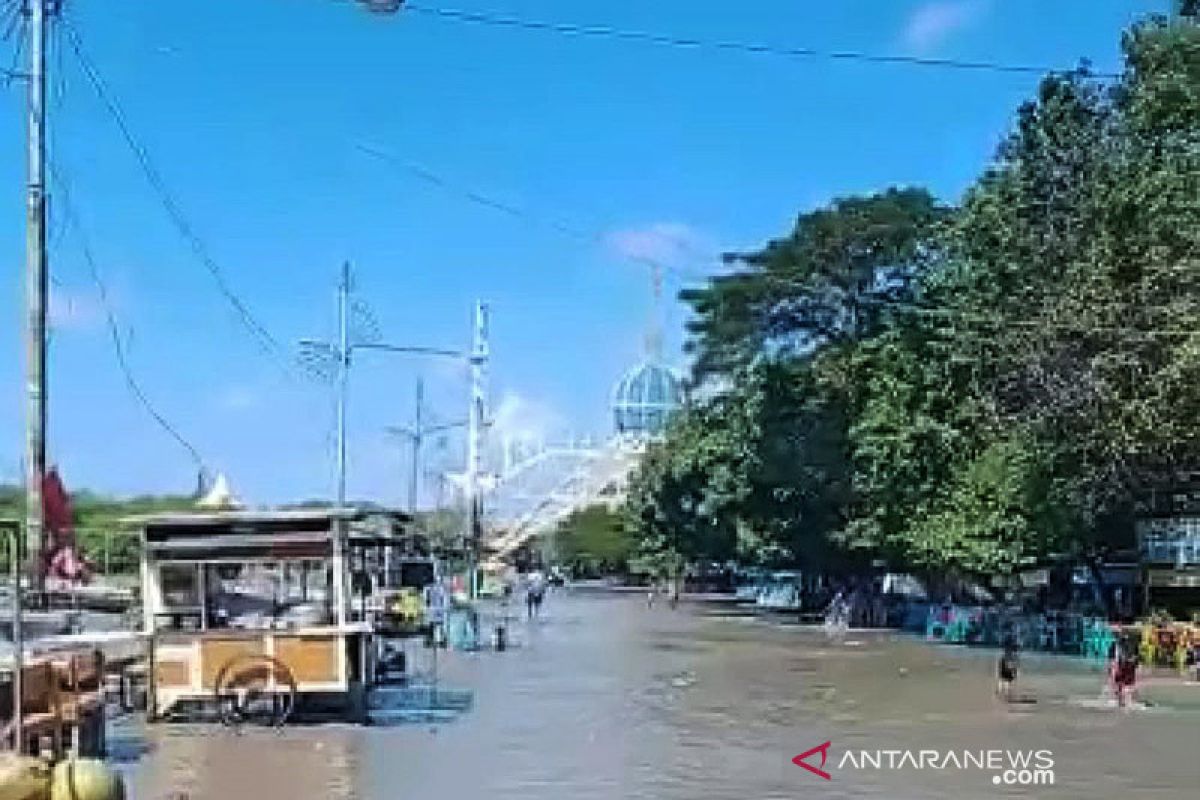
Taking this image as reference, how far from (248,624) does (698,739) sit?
5.93 meters

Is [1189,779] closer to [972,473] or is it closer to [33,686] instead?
[33,686]

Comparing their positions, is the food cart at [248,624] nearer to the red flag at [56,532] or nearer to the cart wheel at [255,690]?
the cart wheel at [255,690]

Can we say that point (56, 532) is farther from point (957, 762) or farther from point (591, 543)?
point (591, 543)

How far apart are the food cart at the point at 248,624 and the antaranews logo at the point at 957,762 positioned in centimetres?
631

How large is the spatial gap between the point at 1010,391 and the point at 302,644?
2450cm

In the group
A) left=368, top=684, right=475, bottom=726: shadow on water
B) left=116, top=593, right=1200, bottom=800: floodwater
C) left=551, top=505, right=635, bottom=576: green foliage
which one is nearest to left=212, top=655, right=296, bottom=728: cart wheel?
left=116, top=593, right=1200, bottom=800: floodwater

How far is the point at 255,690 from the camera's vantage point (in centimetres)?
2356

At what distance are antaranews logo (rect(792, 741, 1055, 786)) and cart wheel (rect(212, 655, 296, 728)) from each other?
669cm

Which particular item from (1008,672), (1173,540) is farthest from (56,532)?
(1173,540)

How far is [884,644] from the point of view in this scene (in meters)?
51.1

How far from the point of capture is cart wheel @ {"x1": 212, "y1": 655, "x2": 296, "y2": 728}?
2339 cm

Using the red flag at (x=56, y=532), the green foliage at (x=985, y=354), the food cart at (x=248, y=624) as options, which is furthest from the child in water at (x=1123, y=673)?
the red flag at (x=56, y=532)

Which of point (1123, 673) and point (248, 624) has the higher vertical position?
point (248, 624)

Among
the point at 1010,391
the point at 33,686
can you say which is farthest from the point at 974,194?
the point at 33,686
